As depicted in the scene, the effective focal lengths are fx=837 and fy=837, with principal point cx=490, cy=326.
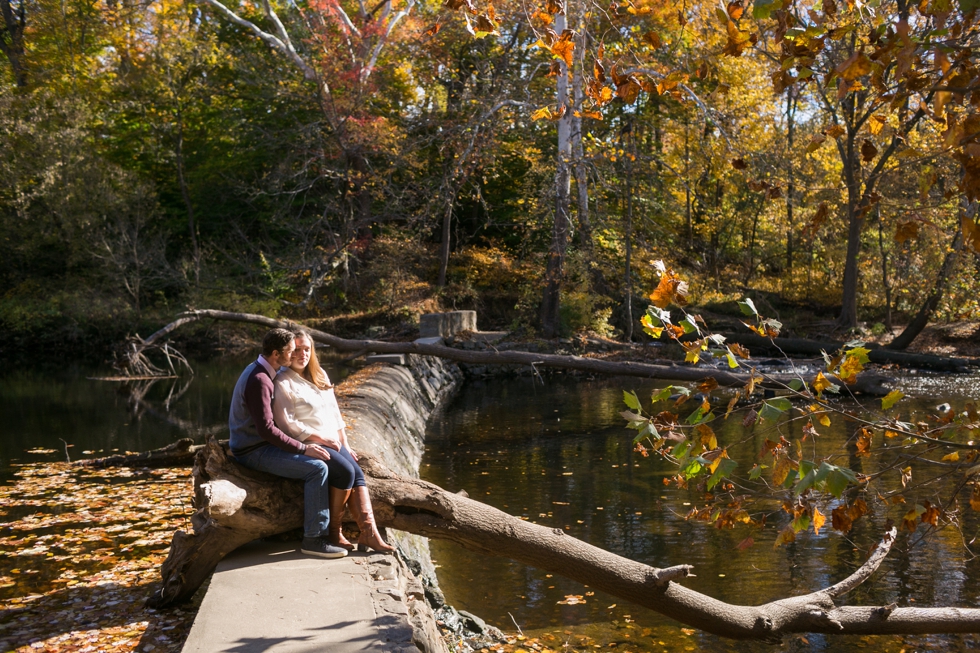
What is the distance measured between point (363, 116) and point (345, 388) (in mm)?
15280

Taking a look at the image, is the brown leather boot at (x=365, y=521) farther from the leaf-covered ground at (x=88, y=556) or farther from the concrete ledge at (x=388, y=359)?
the concrete ledge at (x=388, y=359)

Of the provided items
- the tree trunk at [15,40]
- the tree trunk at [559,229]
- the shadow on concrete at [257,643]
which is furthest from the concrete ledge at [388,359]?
the tree trunk at [15,40]

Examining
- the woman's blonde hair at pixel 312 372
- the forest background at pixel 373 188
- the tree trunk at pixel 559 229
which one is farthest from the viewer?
the forest background at pixel 373 188

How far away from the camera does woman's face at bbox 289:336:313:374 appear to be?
568 cm

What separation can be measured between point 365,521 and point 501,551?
946 mm

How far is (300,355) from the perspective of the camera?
18.6 ft

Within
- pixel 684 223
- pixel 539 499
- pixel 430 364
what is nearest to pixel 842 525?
pixel 539 499

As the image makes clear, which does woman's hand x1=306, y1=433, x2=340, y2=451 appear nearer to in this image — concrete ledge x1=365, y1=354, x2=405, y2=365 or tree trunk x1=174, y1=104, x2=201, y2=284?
concrete ledge x1=365, y1=354, x2=405, y2=365

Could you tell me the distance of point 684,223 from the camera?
30.5 metres

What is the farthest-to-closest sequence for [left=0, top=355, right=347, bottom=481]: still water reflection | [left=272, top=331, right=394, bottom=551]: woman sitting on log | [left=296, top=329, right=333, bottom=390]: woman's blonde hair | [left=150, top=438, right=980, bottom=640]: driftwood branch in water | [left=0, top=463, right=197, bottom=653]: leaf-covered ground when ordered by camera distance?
[left=0, top=355, right=347, bottom=481]: still water reflection
[left=296, top=329, right=333, bottom=390]: woman's blonde hair
[left=272, top=331, right=394, bottom=551]: woman sitting on log
[left=0, top=463, right=197, bottom=653]: leaf-covered ground
[left=150, top=438, right=980, bottom=640]: driftwood branch in water

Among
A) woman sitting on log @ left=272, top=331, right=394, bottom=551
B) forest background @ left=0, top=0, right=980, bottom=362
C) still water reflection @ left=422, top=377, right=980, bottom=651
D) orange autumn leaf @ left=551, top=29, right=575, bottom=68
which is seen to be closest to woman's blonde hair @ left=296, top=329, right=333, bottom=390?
woman sitting on log @ left=272, top=331, right=394, bottom=551

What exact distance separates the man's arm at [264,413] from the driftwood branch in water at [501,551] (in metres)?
0.31

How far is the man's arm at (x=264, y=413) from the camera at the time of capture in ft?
17.5

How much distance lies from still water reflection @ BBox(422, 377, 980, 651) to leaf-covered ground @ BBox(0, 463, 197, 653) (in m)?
2.35
